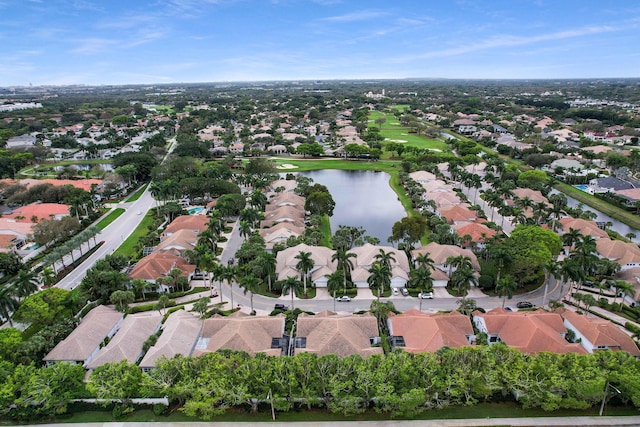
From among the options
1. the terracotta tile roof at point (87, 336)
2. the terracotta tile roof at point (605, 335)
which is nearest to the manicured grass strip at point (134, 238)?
the terracotta tile roof at point (87, 336)

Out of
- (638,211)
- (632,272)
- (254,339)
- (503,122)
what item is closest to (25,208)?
(254,339)

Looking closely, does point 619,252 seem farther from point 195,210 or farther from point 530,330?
point 195,210

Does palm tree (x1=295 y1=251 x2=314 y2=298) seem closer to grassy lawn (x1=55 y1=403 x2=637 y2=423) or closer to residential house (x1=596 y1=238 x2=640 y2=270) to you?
grassy lawn (x1=55 y1=403 x2=637 y2=423)

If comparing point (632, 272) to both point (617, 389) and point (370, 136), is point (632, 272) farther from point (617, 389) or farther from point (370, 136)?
point (370, 136)

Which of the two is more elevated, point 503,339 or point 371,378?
point 371,378

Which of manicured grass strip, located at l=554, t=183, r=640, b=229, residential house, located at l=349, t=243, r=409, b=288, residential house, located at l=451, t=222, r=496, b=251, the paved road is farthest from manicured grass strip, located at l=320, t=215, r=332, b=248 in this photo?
manicured grass strip, located at l=554, t=183, r=640, b=229

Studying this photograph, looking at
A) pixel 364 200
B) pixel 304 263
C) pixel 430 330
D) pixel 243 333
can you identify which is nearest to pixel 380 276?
pixel 430 330
